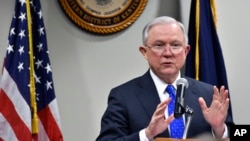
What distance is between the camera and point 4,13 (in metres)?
2.99

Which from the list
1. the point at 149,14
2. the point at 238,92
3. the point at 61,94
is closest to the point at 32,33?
the point at 61,94

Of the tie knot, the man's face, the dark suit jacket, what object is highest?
the man's face

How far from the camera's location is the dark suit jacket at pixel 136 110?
207cm

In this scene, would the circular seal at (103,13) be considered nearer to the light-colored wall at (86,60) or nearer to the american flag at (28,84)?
the light-colored wall at (86,60)

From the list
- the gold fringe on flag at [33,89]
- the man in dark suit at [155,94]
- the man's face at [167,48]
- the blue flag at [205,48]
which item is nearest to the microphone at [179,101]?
the man in dark suit at [155,94]

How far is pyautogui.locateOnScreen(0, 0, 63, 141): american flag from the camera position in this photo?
2.74 meters

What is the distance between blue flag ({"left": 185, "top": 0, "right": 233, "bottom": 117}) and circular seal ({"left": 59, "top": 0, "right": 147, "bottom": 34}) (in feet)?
1.38

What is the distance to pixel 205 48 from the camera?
10.6 ft

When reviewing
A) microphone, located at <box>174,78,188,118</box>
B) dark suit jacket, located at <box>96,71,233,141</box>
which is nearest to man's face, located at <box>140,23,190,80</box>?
dark suit jacket, located at <box>96,71,233,141</box>

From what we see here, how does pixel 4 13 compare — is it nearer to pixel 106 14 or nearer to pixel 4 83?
pixel 4 83

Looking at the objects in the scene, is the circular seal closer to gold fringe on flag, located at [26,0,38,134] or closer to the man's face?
gold fringe on flag, located at [26,0,38,134]

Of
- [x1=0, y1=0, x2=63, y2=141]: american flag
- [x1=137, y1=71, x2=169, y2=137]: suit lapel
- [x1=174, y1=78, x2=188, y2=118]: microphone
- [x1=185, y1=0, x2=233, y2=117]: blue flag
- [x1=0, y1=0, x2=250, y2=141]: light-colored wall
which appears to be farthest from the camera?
[x1=185, y1=0, x2=233, y2=117]: blue flag

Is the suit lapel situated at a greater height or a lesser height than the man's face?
lesser

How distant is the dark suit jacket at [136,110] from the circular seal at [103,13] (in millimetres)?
1000
